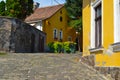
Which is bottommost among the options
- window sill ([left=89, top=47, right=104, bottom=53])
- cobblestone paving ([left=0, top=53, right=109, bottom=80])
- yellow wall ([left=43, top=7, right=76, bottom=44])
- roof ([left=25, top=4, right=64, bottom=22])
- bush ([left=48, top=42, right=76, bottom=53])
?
cobblestone paving ([left=0, top=53, right=109, bottom=80])

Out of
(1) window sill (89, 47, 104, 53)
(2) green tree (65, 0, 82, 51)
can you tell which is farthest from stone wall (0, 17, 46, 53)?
(2) green tree (65, 0, 82, 51)

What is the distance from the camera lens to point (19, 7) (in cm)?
4125

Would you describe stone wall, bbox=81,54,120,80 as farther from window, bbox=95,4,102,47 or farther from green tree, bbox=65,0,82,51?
green tree, bbox=65,0,82,51

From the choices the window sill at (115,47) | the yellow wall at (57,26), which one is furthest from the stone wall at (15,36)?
the yellow wall at (57,26)

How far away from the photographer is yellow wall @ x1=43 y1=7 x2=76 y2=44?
50406 millimetres

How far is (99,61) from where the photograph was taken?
547 inches

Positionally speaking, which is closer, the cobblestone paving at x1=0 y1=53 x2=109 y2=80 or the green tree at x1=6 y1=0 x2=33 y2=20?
the cobblestone paving at x1=0 y1=53 x2=109 y2=80

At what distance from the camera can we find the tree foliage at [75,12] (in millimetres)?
47875

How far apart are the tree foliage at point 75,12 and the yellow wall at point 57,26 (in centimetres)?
241

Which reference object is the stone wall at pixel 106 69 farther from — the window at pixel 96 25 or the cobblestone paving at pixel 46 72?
the window at pixel 96 25

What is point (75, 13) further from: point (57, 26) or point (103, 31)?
point (103, 31)

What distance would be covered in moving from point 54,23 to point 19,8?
11222 millimetres

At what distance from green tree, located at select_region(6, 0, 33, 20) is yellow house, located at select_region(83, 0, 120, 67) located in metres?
24.4

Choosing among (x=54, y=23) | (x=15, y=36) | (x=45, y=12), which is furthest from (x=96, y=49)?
(x=45, y=12)
